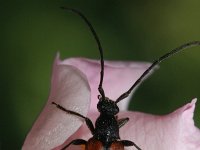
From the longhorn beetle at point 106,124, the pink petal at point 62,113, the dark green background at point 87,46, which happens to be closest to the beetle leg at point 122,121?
the longhorn beetle at point 106,124

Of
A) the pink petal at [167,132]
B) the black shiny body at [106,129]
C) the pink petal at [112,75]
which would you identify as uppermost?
the pink petal at [112,75]

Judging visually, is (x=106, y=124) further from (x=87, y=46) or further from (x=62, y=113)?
(x=87, y=46)

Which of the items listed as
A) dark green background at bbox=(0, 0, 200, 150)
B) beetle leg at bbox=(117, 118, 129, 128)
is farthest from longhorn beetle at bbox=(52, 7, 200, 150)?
dark green background at bbox=(0, 0, 200, 150)

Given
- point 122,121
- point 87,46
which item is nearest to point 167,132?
point 122,121

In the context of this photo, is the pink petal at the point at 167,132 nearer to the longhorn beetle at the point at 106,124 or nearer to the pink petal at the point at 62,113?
the longhorn beetle at the point at 106,124

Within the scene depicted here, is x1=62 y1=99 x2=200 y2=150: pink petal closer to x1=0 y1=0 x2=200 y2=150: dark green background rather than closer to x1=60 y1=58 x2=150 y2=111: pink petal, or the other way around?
x1=60 y1=58 x2=150 y2=111: pink petal

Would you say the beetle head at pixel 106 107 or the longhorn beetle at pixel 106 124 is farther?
the beetle head at pixel 106 107
